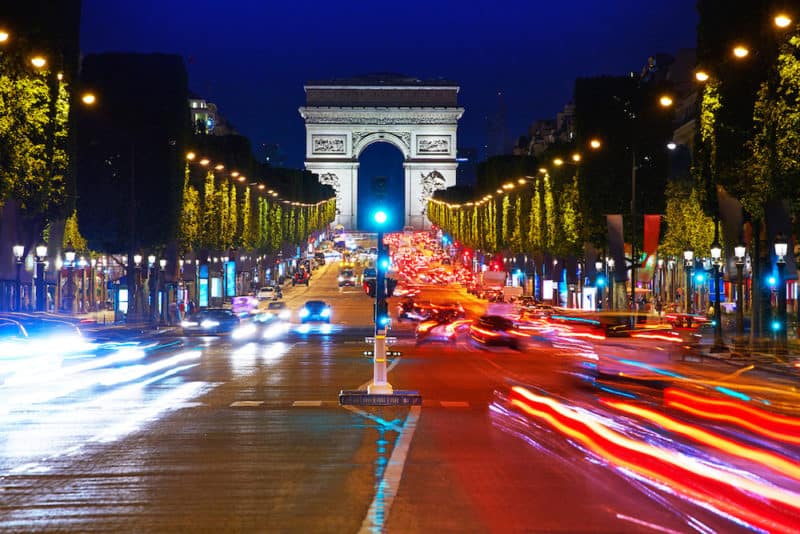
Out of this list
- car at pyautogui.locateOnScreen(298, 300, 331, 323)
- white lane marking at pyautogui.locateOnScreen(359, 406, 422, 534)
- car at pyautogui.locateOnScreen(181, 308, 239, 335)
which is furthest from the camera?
car at pyautogui.locateOnScreen(298, 300, 331, 323)

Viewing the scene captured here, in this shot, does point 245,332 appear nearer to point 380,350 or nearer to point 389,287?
point 389,287

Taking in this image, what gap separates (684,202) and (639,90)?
11289 mm

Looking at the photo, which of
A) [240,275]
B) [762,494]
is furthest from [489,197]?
[762,494]

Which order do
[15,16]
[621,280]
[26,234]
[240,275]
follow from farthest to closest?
1. [240,275]
2. [621,280]
3. [26,234]
4. [15,16]

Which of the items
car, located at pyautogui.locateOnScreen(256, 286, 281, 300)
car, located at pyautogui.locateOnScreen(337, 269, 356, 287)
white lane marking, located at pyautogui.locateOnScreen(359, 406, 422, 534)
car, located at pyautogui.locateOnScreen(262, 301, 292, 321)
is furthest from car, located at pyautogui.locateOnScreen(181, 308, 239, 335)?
car, located at pyautogui.locateOnScreen(337, 269, 356, 287)

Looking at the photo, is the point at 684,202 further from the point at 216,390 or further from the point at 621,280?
the point at 216,390

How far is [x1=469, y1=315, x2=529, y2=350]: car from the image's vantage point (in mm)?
42938

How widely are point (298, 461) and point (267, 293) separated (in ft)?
282

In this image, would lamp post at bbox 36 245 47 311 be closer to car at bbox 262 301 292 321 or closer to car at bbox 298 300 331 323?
car at bbox 298 300 331 323

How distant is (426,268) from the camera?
148500 millimetres

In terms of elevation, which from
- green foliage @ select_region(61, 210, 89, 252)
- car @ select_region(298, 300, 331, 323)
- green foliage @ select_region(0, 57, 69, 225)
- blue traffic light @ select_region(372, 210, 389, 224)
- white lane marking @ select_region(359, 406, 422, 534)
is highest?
green foliage @ select_region(0, 57, 69, 225)

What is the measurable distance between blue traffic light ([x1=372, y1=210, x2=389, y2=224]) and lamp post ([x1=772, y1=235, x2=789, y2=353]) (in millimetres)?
20125

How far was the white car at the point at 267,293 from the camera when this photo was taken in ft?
326

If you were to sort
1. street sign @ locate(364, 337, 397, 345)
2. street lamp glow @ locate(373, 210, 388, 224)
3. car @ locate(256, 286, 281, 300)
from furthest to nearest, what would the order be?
1. car @ locate(256, 286, 281, 300)
2. street sign @ locate(364, 337, 397, 345)
3. street lamp glow @ locate(373, 210, 388, 224)
